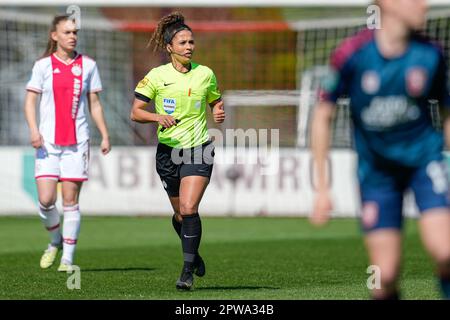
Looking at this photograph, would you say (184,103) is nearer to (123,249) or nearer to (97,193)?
(123,249)

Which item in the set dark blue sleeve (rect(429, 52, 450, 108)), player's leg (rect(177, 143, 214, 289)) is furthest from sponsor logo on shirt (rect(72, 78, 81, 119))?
dark blue sleeve (rect(429, 52, 450, 108))

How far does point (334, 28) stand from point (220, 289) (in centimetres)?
1438

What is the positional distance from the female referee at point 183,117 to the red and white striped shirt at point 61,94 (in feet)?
5.22

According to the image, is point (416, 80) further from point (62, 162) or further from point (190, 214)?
point (62, 162)

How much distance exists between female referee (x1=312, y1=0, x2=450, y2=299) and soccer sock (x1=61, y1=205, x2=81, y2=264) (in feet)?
17.3

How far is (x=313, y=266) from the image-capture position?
12492mm

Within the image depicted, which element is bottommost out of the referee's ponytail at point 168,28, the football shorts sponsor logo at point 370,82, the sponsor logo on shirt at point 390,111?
the sponsor logo on shirt at point 390,111

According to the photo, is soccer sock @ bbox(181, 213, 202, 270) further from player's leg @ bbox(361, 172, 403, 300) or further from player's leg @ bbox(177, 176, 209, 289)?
player's leg @ bbox(361, 172, 403, 300)

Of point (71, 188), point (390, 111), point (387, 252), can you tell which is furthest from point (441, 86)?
point (71, 188)

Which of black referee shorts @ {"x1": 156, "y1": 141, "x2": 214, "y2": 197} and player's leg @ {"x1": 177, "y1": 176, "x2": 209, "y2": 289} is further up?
black referee shorts @ {"x1": 156, "y1": 141, "x2": 214, "y2": 197}

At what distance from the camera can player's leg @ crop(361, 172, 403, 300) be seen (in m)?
6.34

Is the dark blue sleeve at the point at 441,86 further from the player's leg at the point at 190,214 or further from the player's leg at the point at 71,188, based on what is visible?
the player's leg at the point at 71,188

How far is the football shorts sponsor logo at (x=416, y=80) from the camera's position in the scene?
638cm

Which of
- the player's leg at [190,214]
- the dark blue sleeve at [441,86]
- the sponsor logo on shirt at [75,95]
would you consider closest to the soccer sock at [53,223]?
the sponsor logo on shirt at [75,95]
